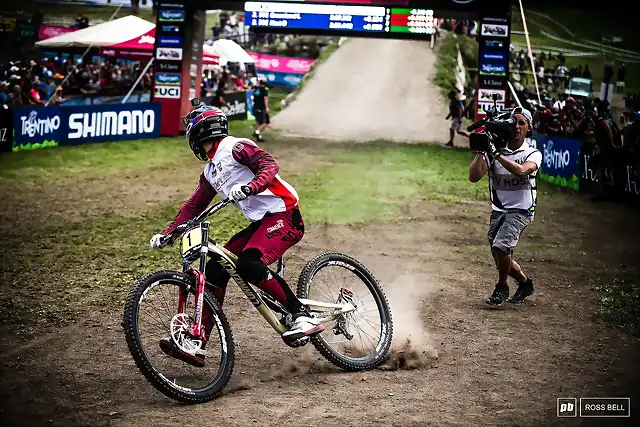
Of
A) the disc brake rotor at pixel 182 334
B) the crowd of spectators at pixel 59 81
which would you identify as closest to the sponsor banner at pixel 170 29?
the crowd of spectators at pixel 59 81

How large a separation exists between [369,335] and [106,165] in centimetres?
1438

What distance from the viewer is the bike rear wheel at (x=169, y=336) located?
5.41 meters

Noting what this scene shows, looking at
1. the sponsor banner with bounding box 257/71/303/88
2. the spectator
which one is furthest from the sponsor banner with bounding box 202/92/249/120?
the sponsor banner with bounding box 257/71/303/88

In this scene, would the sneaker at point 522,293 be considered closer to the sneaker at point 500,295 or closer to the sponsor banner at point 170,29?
the sneaker at point 500,295

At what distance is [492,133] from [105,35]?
2334 cm

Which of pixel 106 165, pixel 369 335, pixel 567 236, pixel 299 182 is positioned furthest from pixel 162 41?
pixel 369 335

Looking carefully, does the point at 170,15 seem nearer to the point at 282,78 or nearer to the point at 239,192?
the point at 239,192

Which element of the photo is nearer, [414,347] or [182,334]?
[182,334]

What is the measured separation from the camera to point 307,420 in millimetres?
5422

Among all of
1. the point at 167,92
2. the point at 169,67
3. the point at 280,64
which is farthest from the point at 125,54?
the point at 280,64

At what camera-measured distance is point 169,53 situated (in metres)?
28.1

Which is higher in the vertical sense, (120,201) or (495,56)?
(495,56)

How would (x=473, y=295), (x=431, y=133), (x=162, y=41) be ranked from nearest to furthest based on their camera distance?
1. (x=473, y=295)
2. (x=162, y=41)
3. (x=431, y=133)

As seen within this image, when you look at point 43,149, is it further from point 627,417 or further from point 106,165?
point 627,417
